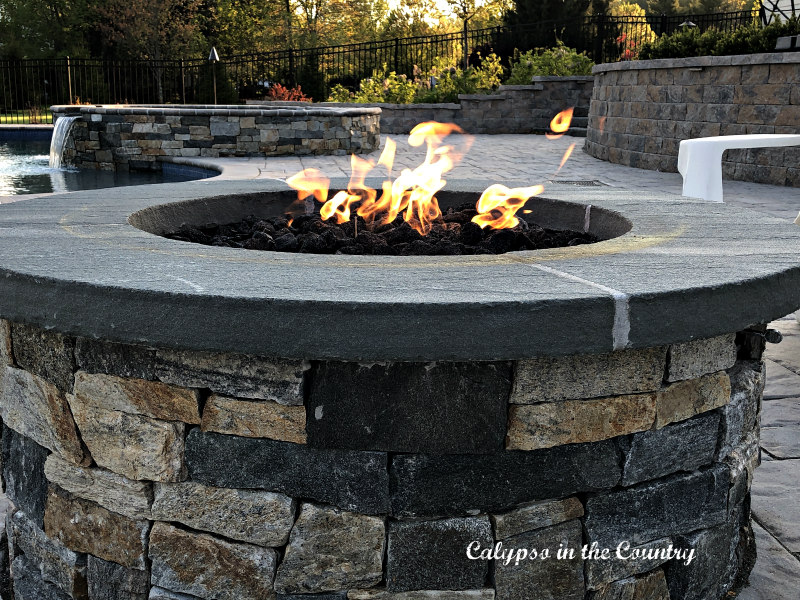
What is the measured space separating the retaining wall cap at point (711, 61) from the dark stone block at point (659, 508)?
8586 millimetres

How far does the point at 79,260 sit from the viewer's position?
6.53 feet

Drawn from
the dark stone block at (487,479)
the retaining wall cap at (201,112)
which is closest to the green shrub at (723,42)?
the retaining wall cap at (201,112)

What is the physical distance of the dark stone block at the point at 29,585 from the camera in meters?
2.21

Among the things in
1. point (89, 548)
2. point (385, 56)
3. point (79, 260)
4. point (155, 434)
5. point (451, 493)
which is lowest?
point (89, 548)

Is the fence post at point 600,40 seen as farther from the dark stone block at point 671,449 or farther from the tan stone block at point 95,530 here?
the tan stone block at point 95,530

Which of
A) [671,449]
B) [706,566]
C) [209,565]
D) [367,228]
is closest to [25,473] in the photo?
[209,565]

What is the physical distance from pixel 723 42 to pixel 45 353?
1048 cm

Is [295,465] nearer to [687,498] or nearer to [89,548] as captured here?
[89,548]

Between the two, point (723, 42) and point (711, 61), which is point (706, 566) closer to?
point (711, 61)

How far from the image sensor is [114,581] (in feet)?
6.67

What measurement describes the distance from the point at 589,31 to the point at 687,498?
22.3 meters

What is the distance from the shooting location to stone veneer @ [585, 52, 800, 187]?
9477mm

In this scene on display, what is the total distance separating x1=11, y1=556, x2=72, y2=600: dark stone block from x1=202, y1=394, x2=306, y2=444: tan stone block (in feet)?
2.62

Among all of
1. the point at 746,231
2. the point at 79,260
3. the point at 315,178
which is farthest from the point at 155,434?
the point at 315,178
